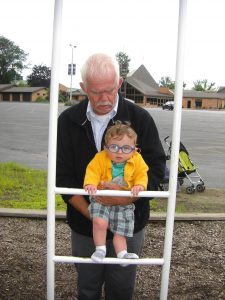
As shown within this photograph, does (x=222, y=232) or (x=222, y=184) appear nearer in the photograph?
(x=222, y=232)

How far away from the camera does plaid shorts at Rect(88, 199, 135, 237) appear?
209cm

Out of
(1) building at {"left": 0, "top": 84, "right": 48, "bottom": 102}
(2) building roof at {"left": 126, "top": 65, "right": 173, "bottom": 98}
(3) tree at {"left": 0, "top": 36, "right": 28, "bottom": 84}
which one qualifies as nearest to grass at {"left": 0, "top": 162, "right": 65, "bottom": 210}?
(1) building at {"left": 0, "top": 84, "right": 48, "bottom": 102}

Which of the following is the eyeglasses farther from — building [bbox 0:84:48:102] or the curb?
building [bbox 0:84:48:102]

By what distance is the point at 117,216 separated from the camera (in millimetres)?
2100

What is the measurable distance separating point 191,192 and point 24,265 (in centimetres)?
369

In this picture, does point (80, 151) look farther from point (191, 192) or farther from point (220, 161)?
point (220, 161)

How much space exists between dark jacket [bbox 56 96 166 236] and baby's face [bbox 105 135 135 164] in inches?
6.9

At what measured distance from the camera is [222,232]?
15.7 ft

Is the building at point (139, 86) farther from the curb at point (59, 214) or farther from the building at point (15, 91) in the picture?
the building at point (15, 91)

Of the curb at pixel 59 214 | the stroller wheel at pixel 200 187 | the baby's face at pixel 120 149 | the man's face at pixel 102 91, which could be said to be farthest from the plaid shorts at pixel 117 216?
the stroller wheel at pixel 200 187

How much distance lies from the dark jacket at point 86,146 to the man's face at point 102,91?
0.41ft

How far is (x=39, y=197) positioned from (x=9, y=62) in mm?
4618

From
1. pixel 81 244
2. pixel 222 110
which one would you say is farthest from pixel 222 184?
pixel 222 110

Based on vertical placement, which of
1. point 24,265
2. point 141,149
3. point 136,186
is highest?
point 141,149
